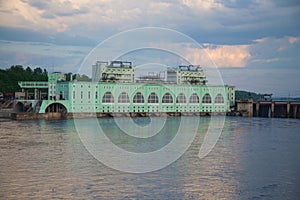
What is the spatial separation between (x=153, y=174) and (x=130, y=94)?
26.1 m

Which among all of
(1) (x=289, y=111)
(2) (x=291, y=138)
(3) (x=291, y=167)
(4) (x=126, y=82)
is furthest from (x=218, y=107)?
(3) (x=291, y=167)

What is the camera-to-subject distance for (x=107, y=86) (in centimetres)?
3759

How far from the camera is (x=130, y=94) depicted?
38438 mm

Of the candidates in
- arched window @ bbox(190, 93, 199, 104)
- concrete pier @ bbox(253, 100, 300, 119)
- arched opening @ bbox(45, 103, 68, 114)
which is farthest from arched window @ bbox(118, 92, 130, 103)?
concrete pier @ bbox(253, 100, 300, 119)

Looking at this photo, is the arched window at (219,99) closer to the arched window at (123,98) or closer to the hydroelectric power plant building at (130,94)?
the hydroelectric power plant building at (130,94)

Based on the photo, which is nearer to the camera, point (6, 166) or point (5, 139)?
point (6, 166)

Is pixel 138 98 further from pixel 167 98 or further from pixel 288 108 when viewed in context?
pixel 288 108

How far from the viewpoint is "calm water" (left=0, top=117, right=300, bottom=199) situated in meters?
10.5

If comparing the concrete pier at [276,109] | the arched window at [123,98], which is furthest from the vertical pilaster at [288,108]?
the arched window at [123,98]

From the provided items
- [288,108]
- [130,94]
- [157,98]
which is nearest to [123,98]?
[130,94]

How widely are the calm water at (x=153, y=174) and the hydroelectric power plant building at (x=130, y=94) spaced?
16.8 meters

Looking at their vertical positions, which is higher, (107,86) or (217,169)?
(107,86)

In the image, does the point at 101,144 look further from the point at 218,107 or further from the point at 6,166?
the point at 218,107

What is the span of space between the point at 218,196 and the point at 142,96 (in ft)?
95.4
